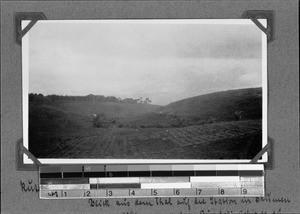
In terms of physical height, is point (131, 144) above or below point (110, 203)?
above

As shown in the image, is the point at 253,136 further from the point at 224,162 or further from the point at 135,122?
the point at 135,122

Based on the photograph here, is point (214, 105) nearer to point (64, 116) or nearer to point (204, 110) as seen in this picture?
point (204, 110)

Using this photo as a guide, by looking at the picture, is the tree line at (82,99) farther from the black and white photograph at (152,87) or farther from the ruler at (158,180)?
the ruler at (158,180)

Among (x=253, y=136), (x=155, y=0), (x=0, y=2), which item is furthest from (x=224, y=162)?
(x=0, y=2)

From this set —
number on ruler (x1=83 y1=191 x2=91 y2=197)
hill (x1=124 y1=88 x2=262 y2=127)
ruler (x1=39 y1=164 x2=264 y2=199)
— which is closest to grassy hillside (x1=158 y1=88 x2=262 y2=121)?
hill (x1=124 y1=88 x2=262 y2=127)
